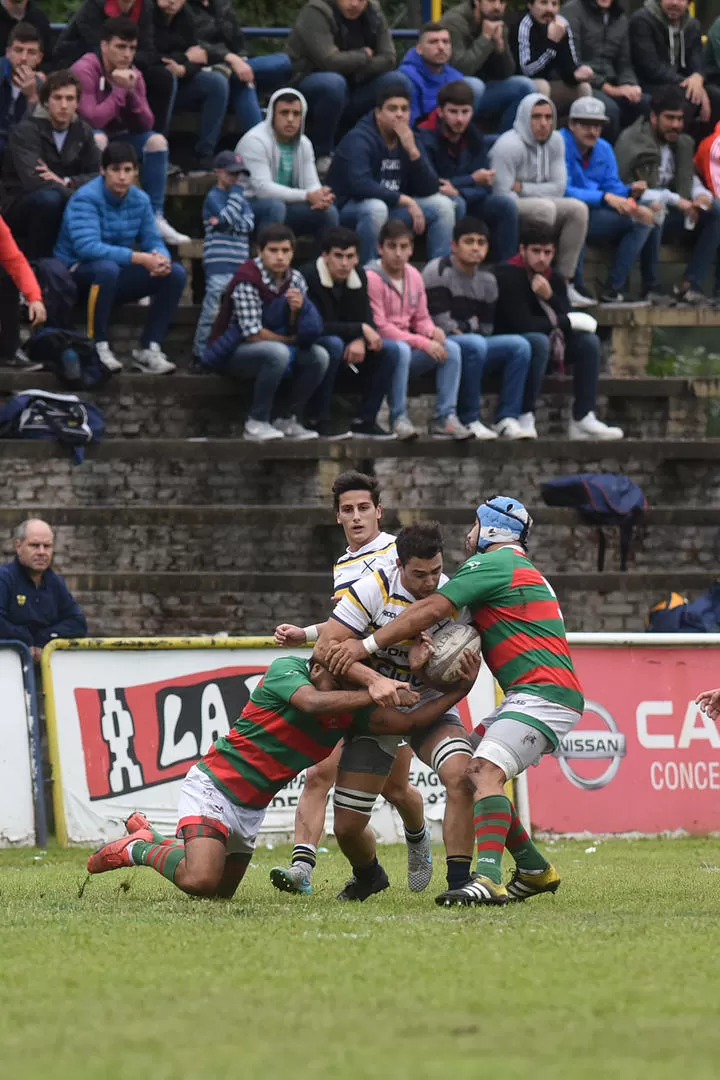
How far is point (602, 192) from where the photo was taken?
18.7m

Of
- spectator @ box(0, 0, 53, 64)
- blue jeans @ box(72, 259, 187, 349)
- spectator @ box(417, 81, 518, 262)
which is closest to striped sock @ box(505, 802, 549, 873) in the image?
blue jeans @ box(72, 259, 187, 349)

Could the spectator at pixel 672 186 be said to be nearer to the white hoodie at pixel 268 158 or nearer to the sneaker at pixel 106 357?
the white hoodie at pixel 268 158

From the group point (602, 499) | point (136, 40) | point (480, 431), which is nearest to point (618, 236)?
point (480, 431)

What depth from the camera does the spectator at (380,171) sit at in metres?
17.0

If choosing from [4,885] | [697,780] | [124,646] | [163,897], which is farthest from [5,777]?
[697,780]

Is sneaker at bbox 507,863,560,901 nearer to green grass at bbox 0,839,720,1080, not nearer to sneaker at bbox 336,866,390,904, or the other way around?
green grass at bbox 0,839,720,1080

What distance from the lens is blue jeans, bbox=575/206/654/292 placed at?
61.4 ft

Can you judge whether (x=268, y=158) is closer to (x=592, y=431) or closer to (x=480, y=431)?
(x=480, y=431)

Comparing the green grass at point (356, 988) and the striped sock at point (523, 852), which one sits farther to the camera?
the striped sock at point (523, 852)

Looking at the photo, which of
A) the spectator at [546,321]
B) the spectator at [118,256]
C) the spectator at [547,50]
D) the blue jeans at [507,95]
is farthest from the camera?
the spectator at [547,50]

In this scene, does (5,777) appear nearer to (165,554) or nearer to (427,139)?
(165,554)

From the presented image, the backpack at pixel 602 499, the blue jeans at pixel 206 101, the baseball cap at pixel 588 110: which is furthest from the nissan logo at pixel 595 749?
the blue jeans at pixel 206 101

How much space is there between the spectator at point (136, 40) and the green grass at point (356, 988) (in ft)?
33.8

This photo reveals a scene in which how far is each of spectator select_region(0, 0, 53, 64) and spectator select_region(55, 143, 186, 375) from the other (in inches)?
88.4
